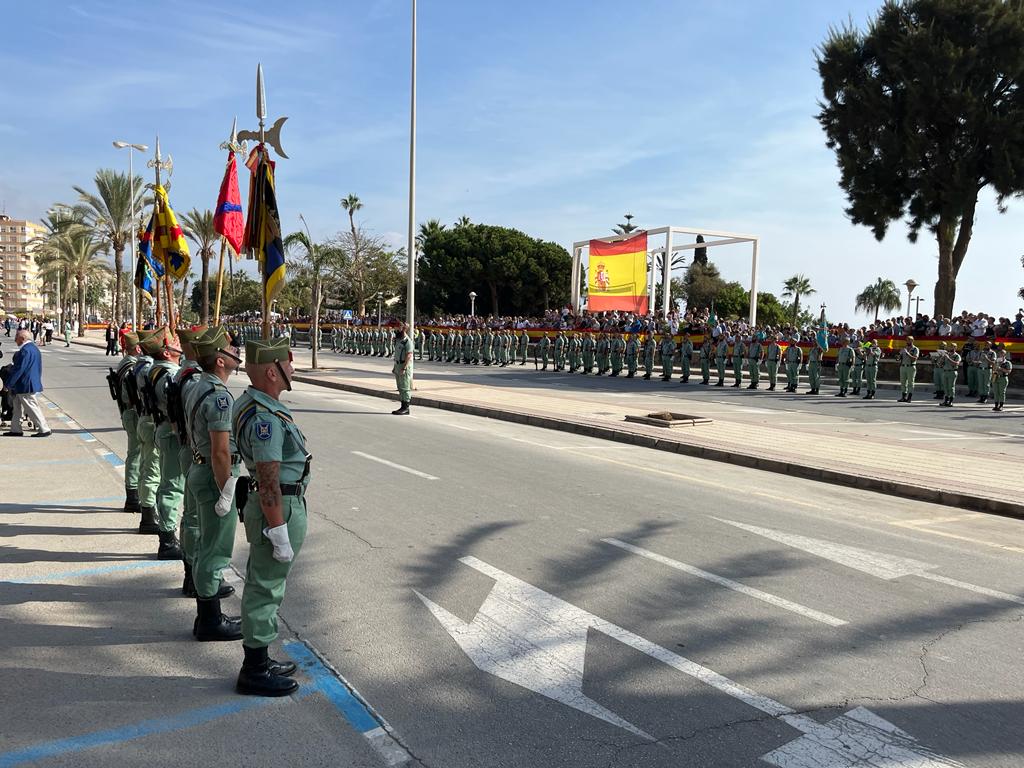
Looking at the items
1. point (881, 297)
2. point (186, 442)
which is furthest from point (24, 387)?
point (881, 297)

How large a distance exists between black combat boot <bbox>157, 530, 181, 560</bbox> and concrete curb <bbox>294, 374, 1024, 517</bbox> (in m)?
7.48

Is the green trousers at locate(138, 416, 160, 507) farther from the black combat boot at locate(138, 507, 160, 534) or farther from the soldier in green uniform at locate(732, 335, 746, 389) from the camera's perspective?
the soldier in green uniform at locate(732, 335, 746, 389)

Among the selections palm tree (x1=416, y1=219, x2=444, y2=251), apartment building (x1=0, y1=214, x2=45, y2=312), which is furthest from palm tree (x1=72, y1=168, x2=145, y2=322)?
apartment building (x1=0, y1=214, x2=45, y2=312)

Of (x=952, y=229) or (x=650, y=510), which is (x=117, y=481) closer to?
(x=650, y=510)

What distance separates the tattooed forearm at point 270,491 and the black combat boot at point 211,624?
1.23 m

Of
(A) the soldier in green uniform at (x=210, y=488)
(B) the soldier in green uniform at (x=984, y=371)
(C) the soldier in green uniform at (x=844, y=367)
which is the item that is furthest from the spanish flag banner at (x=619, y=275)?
(A) the soldier in green uniform at (x=210, y=488)

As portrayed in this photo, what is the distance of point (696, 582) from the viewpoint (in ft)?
18.2

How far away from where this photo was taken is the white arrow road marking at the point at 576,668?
3.33 m

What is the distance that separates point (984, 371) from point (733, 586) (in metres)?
19.0

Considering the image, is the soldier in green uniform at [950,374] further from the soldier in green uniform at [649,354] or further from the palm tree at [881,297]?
the palm tree at [881,297]

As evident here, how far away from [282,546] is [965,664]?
12.0 ft

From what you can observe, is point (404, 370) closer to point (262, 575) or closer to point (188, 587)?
point (188, 587)

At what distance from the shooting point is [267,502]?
3605 mm

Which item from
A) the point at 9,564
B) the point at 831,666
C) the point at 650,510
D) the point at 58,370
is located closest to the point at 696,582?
the point at 831,666
